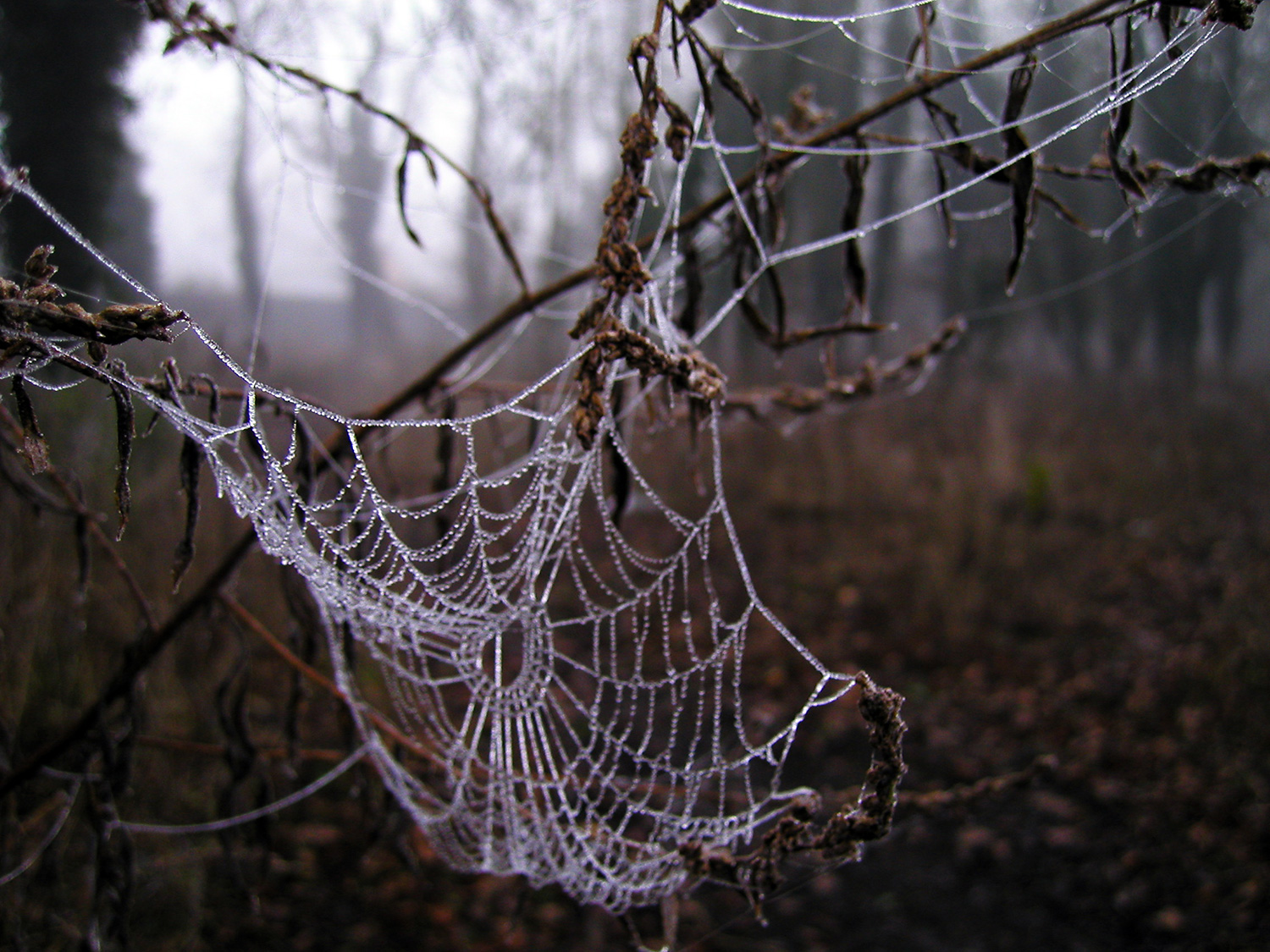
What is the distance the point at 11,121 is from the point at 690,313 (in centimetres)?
400

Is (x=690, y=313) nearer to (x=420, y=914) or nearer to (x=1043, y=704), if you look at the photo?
(x=420, y=914)

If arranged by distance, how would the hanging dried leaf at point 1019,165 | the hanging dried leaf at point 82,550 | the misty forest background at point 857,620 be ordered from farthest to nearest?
the misty forest background at point 857,620
the hanging dried leaf at point 82,550
the hanging dried leaf at point 1019,165

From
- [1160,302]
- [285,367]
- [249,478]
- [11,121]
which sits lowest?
[249,478]

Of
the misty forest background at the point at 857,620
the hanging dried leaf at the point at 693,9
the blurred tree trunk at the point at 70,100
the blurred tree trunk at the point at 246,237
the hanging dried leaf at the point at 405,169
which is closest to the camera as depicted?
the hanging dried leaf at the point at 693,9

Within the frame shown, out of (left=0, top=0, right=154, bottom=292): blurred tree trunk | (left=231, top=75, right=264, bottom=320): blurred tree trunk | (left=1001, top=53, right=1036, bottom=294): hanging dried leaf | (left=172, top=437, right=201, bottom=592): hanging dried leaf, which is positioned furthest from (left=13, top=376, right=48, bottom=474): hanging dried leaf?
(left=231, top=75, right=264, bottom=320): blurred tree trunk

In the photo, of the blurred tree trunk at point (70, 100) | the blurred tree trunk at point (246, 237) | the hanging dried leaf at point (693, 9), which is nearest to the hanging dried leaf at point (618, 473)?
the hanging dried leaf at point (693, 9)

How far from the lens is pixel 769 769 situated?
3.81 m

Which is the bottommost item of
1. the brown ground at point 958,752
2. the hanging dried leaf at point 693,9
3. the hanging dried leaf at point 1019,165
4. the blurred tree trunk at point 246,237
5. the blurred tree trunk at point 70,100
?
the brown ground at point 958,752

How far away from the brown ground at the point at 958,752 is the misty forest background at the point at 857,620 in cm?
2

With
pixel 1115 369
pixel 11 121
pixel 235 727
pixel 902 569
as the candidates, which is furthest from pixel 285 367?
pixel 1115 369

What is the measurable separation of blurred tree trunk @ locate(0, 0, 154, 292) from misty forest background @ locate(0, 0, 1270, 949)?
0.05 ft

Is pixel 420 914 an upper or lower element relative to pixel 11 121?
lower

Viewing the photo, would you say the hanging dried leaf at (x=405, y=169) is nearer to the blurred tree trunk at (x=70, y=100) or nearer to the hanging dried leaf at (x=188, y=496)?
the hanging dried leaf at (x=188, y=496)

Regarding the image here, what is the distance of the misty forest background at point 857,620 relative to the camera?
240cm
